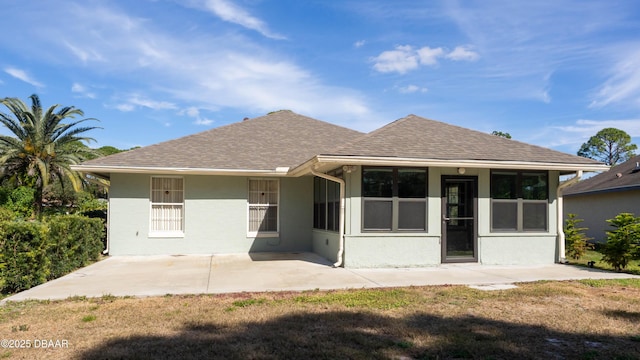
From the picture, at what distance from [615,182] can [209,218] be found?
1625 centimetres

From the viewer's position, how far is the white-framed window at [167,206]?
12.7 meters

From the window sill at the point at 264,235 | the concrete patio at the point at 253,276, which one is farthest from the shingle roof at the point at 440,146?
the window sill at the point at 264,235

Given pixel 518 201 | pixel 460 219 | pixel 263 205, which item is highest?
pixel 518 201

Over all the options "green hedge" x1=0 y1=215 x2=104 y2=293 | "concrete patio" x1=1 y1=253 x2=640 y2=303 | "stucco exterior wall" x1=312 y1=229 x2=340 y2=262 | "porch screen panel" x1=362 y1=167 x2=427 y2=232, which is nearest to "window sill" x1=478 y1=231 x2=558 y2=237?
"concrete patio" x1=1 y1=253 x2=640 y2=303

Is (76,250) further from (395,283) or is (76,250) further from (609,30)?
(609,30)

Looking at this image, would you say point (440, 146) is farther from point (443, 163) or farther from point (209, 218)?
point (209, 218)

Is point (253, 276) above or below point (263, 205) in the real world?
below

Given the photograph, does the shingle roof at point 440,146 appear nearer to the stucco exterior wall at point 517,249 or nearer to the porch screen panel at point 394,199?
the porch screen panel at point 394,199

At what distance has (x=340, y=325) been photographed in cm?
515

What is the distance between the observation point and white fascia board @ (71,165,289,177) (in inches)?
463

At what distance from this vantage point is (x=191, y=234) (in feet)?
41.9

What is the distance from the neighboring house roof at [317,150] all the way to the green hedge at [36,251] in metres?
2.99

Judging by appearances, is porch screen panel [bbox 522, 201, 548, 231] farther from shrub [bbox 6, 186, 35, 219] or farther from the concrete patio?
shrub [bbox 6, 186, 35, 219]

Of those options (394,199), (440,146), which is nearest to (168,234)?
(394,199)
